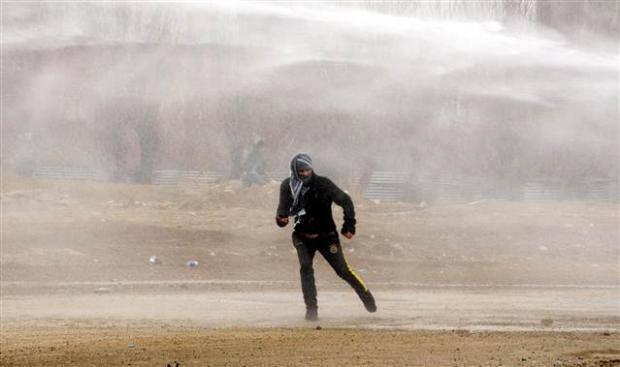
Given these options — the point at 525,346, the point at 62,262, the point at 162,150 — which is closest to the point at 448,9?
the point at 162,150

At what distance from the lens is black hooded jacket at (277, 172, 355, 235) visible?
1434 cm

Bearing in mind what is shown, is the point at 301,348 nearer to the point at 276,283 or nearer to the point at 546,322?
the point at 546,322

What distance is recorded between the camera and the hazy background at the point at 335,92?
3281cm

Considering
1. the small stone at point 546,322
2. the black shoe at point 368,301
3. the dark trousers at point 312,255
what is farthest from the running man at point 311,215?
the small stone at point 546,322

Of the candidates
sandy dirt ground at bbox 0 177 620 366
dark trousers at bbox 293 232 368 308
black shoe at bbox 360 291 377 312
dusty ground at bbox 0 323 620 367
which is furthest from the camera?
black shoe at bbox 360 291 377 312

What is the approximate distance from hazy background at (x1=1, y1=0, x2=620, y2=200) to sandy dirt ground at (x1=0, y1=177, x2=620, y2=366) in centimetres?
183

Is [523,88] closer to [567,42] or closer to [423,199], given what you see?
[567,42]

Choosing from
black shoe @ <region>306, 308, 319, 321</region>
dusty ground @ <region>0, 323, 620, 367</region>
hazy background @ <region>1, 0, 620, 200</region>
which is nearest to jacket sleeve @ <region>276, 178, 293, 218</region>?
black shoe @ <region>306, 308, 319, 321</region>

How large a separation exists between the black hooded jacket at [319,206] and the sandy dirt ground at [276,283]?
91 centimetres

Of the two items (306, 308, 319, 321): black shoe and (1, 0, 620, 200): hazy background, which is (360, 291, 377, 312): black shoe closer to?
(306, 308, 319, 321): black shoe

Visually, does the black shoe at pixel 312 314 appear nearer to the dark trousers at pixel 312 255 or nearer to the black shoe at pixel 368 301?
the dark trousers at pixel 312 255

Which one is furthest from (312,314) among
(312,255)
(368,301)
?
(368,301)

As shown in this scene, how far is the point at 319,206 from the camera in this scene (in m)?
14.5

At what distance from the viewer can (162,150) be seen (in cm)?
3375
